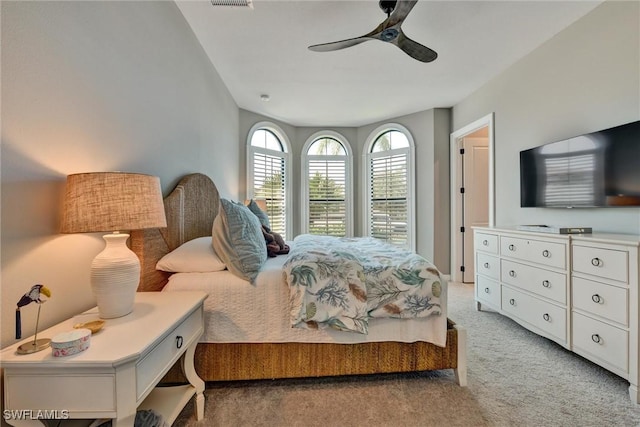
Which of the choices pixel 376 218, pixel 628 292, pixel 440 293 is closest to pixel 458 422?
pixel 440 293

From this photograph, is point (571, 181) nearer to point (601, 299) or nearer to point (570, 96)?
point (570, 96)

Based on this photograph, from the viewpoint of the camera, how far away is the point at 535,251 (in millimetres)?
2285

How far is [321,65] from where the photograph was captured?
301 centimetres

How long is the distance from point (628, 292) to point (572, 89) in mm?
1772

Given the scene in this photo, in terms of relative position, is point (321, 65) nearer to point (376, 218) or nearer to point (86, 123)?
point (86, 123)

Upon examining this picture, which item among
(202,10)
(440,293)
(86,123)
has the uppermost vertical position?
(202,10)

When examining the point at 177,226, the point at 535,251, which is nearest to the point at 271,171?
the point at 177,226

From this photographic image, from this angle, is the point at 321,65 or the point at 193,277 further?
the point at 321,65

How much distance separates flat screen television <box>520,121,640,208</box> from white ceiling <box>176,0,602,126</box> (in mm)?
1046

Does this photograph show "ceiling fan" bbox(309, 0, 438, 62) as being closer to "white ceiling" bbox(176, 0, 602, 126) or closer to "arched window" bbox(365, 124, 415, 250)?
"white ceiling" bbox(176, 0, 602, 126)

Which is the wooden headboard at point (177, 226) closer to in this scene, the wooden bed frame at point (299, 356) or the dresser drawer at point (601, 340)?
the wooden bed frame at point (299, 356)

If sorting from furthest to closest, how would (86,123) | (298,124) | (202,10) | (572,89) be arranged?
1. (298,124)
2. (572,89)
3. (202,10)
4. (86,123)

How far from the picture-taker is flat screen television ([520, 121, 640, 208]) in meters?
1.93

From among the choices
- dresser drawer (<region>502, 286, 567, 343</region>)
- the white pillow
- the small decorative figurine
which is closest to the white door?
dresser drawer (<region>502, 286, 567, 343</region>)
